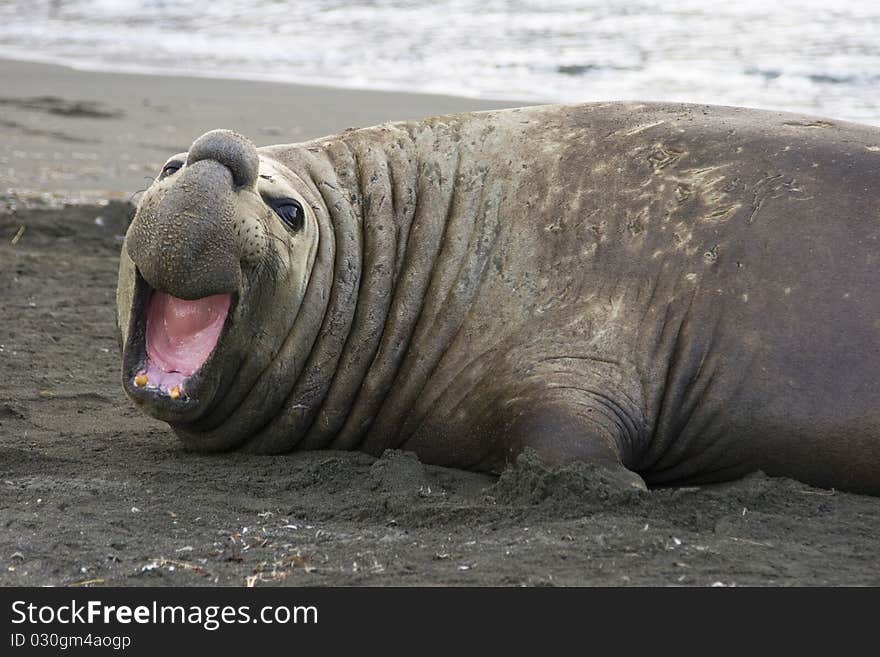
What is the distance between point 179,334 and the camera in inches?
180

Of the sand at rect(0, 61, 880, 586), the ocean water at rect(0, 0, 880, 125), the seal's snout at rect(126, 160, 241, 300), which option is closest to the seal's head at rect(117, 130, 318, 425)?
the seal's snout at rect(126, 160, 241, 300)

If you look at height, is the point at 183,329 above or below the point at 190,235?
below

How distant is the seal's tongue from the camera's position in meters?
4.53

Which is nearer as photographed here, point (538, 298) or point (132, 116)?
point (538, 298)

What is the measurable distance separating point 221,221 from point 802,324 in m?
1.88

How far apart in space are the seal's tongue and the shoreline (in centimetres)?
440

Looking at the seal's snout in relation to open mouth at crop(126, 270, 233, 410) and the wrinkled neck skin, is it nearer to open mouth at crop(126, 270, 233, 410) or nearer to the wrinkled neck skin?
open mouth at crop(126, 270, 233, 410)

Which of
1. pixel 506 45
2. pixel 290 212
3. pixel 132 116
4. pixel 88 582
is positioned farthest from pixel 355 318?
pixel 506 45

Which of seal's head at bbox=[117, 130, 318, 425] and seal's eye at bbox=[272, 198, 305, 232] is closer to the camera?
seal's head at bbox=[117, 130, 318, 425]

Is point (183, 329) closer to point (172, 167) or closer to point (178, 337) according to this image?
point (178, 337)

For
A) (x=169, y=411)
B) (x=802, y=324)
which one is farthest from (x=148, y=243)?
(x=802, y=324)

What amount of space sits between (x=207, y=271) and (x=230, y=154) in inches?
15.1

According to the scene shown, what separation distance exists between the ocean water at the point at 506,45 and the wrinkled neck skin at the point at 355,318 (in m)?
6.98

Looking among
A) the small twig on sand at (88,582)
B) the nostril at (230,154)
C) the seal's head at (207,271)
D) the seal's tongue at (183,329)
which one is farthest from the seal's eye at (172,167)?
the small twig on sand at (88,582)
